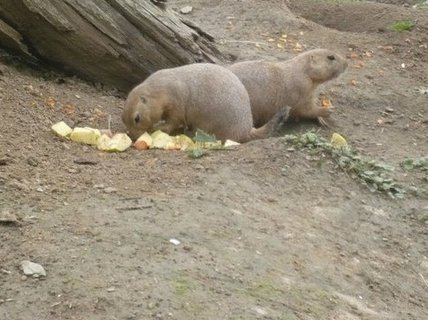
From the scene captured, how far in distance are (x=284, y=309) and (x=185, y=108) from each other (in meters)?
2.87

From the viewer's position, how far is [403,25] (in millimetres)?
9969

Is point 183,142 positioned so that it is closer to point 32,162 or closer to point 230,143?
point 230,143

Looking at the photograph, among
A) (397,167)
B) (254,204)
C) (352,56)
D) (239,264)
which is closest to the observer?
(239,264)

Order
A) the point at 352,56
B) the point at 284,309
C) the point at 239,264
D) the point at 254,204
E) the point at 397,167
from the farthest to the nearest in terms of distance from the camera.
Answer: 1. the point at 352,56
2. the point at 397,167
3. the point at 254,204
4. the point at 239,264
5. the point at 284,309

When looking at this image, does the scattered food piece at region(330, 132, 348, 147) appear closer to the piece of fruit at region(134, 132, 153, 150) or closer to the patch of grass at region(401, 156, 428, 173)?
the patch of grass at region(401, 156, 428, 173)

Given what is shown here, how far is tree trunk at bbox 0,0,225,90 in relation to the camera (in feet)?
21.5

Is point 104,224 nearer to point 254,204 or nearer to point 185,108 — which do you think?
point 254,204

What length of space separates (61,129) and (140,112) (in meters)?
0.68

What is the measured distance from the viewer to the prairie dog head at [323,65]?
7.82 m

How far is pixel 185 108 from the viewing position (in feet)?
21.1

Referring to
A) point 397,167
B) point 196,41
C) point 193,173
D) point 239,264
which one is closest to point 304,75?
point 196,41

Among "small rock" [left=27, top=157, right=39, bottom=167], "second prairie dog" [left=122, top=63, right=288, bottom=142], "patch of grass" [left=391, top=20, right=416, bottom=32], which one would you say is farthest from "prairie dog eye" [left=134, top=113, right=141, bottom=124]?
"patch of grass" [left=391, top=20, right=416, bottom=32]

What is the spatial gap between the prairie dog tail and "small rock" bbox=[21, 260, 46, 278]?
3.16 metres

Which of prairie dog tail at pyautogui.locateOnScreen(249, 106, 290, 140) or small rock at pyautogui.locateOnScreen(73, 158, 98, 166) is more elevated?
prairie dog tail at pyautogui.locateOnScreen(249, 106, 290, 140)
